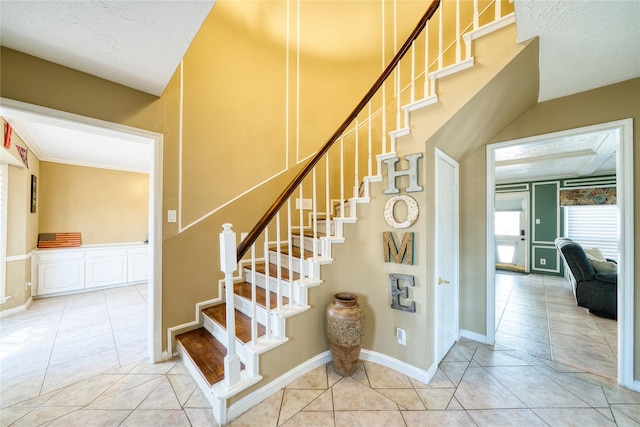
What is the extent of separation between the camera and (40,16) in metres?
1.32

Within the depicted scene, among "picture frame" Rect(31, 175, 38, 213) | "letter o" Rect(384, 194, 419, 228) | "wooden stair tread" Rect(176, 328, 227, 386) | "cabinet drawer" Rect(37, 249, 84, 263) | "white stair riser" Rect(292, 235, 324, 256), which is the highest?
"picture frame" Rect(31, 175, 38, 213)

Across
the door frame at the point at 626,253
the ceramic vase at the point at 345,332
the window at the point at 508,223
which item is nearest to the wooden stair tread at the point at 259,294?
the ceramic vase at the point at 345,332

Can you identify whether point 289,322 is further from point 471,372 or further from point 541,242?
point 541,242

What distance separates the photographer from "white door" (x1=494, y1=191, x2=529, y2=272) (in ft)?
19.7

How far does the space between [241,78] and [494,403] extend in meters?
3.93

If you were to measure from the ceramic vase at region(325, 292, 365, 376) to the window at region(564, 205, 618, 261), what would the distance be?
22.0 feet

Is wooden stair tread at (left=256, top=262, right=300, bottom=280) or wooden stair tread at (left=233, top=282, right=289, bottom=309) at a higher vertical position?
wooden stair tread at (left=256, top=262, right=300, bottom=280)

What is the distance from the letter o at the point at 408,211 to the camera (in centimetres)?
189

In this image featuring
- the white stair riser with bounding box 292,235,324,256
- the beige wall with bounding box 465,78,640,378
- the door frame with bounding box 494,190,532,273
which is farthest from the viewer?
the door frame with bounding box 494,190,532,273

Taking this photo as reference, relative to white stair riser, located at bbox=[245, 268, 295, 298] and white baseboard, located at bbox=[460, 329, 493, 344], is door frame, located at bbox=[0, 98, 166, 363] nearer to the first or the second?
white stair riser, located at bbox=[245, 268, 295, 298]

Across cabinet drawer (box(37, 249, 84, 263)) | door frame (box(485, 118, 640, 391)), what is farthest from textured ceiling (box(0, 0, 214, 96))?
cabinet drawer (box(37, 249, 84, 263))

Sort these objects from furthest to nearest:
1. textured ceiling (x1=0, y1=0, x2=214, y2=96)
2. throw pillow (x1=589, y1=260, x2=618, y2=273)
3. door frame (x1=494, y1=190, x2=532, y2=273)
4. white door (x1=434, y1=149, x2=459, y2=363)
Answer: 1. door frame (x1=494, y1=190, x2=532, y2=273)
2. throw pillow (x1=589, y1=260, x2=618, y2=273)
3. white door (x1=434, y1=149, x2=459, y2=363)
4. textured ceiling (x1=0, y1=0, x2=214, y2=96)

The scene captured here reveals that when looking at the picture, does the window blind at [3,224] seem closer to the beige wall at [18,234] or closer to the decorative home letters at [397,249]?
the beige wall at [18,234]

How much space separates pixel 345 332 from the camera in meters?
1.91
